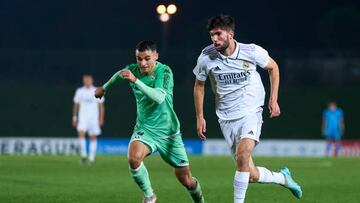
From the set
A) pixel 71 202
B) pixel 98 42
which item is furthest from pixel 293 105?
pixel 71 202

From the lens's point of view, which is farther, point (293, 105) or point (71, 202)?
point (293, 105)

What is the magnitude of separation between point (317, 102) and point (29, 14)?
25459 mm

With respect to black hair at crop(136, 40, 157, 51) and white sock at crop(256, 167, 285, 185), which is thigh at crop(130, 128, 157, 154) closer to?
black hair at crop(136, 40, 157, 51)

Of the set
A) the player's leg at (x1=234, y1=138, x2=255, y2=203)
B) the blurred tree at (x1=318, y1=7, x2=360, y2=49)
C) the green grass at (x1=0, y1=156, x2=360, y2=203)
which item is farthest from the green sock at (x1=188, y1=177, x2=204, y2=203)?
the blurred tree at (x1=318, y1=7, x2=360, y2=49)

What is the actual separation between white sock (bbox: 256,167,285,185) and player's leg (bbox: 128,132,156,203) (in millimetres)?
1318

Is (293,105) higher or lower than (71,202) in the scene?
lower

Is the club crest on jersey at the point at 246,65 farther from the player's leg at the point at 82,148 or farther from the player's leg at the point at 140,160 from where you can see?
the player's leg at the point at 82,148

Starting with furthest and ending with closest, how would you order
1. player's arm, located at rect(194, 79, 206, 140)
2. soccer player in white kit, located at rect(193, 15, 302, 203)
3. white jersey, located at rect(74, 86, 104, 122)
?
white jersey, located at rect(74, 86, 104, 122)
player's arm, located at rect(194, 79, 206, 140)
soccer player in white kit, located at rect(193, 15, 302, 203)

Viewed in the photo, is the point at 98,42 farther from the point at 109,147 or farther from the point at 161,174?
the point at 161,174

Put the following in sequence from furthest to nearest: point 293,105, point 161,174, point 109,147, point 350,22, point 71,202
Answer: point 350,22 → point 293,105 → point 109,147 → point 161,174 → point 71,202

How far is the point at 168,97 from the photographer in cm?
1157

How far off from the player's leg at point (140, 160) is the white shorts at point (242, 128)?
92 centimetres

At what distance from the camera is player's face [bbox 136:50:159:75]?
1126 cm

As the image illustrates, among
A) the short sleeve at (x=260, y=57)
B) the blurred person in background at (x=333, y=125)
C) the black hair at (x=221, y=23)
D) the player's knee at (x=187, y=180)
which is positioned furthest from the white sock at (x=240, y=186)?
the blurred person in background at (x=333, y=125)
